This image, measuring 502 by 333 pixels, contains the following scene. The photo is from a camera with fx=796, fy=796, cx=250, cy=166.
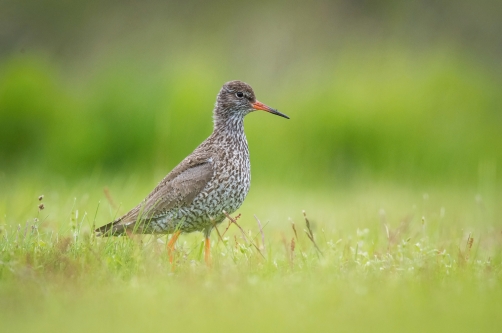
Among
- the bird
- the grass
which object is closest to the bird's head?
the bird

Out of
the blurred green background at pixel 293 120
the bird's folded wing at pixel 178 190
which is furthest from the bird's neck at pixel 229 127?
the blurred green background at pixel 293 120

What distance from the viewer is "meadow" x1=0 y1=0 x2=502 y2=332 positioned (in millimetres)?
3869

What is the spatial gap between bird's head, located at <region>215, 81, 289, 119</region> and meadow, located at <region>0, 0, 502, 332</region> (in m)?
0.86

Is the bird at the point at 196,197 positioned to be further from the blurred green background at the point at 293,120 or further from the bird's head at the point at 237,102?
the blurred green background at the point at 293,120

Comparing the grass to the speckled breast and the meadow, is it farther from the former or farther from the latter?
the speckled breast

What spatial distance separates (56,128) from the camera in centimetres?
1130

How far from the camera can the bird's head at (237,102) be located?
6.66m

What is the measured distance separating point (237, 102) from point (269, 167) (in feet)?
14.9

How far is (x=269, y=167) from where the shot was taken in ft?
36.7

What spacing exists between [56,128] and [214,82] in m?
2.46

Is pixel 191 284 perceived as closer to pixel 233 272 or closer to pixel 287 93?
pixel 233 272

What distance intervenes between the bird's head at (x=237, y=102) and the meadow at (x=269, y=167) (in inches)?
34.0

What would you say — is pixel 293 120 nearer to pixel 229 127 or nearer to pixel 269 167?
pixel 269 167

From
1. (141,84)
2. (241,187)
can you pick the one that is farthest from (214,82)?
(241,187)
